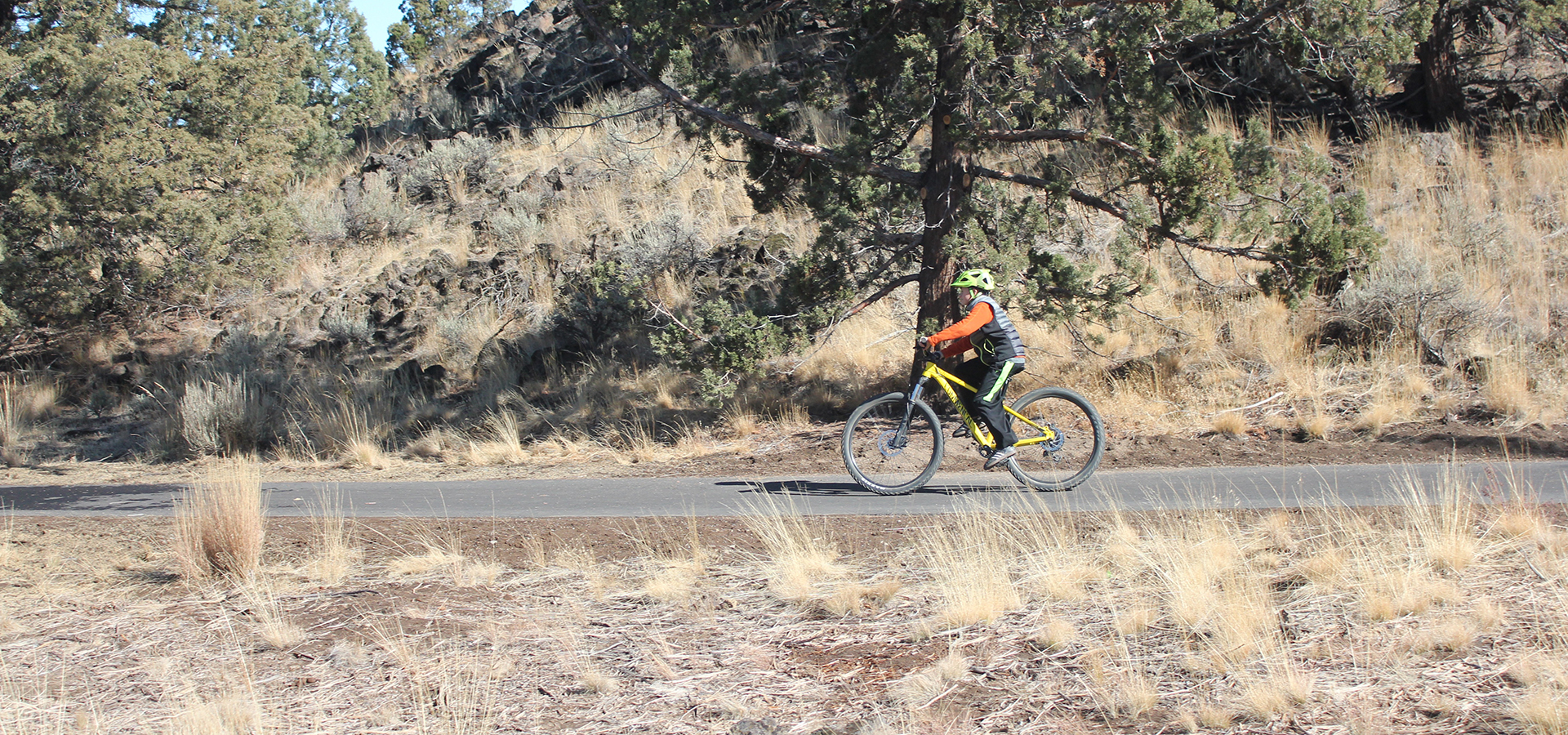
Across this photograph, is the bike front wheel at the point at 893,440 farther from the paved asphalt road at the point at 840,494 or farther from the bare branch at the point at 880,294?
the bare branch at the point at 880,294

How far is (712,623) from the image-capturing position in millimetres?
5570

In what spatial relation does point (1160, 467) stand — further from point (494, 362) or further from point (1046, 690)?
point (494, 362)

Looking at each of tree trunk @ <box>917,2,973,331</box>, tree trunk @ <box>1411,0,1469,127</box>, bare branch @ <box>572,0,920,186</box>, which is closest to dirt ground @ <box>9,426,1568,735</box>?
tree trunk @ <box>917,2,973,331</box>

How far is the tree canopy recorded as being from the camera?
578 inches

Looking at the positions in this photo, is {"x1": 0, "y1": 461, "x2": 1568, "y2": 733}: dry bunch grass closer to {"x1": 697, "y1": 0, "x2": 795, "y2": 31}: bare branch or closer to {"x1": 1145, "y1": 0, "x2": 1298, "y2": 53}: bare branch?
{"x1": 1145, "y1": 0, "x2": 1298, "y2": 53}: bare branch

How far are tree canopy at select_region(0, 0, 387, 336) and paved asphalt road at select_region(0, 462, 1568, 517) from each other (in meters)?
5.70

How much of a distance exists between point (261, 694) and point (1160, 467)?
765 centimetres

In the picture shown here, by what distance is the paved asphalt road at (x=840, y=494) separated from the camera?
758 centimetres

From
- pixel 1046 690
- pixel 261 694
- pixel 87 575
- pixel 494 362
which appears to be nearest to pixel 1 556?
pixel 87 575

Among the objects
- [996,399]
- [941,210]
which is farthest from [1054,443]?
[941,210]

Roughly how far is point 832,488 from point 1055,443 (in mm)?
1959

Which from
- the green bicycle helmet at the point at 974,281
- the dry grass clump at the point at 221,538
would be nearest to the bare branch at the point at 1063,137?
the green bicycle helmet at the point at 974,281

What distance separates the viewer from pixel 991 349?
853 centimetres

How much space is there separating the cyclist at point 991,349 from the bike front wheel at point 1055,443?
19 cm
